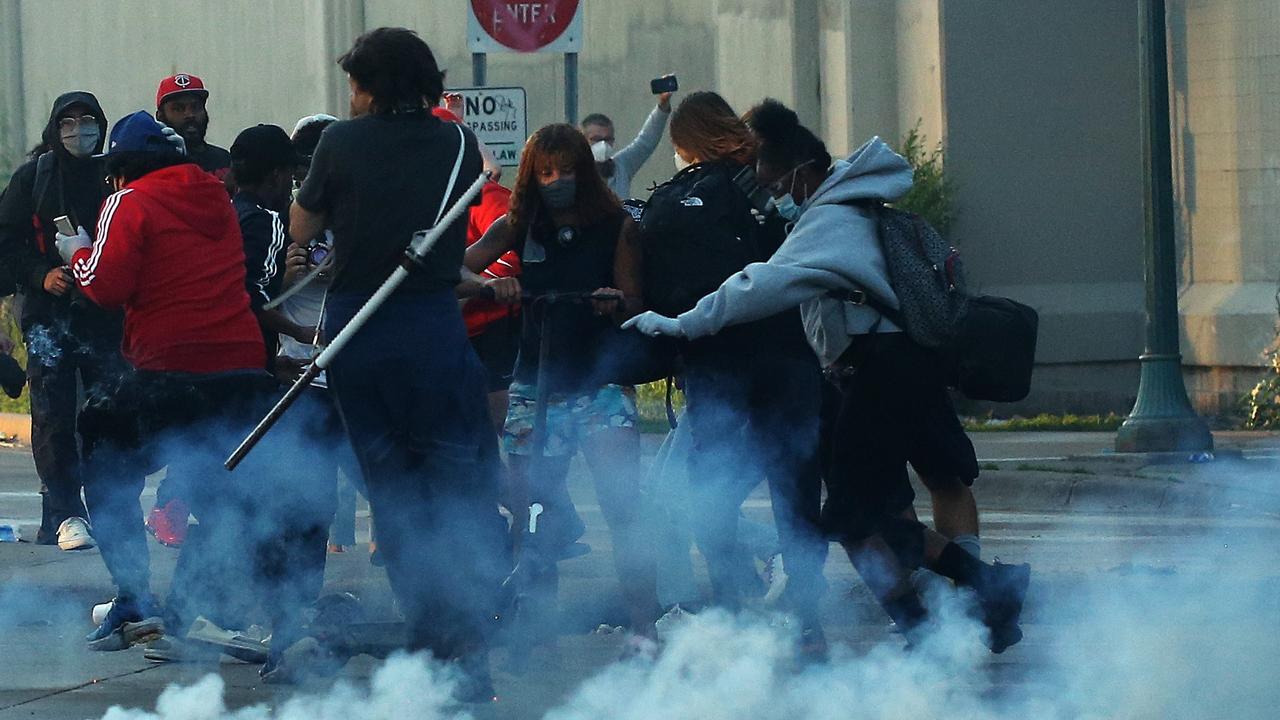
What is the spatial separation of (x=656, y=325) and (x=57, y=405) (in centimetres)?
404

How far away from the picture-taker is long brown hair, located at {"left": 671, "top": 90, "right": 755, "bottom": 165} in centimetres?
725

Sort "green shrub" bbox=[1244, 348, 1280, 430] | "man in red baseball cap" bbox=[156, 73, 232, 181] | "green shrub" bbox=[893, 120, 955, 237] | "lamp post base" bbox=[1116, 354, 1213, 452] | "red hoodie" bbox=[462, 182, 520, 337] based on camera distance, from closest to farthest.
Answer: "red hoodie" bbox=[462, 182, 520, 337] < "man in red baseball cap" bbox=[156, 73, 232, 181] < "lamp post base" bbox=[1116, 354, 1213, 452] < "green shrub" bbox=[1244, 348, 1280, 430] < "green shrub" bbox=[893, 120, 955, 237]

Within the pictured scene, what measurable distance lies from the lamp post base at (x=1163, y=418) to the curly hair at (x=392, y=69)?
7.07 metres

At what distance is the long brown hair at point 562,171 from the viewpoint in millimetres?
7082

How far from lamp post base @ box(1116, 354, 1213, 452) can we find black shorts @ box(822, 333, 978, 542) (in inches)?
231

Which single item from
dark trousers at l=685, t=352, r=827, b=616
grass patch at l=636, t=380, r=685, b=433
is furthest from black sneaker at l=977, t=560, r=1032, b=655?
grass patch at l=636, t=380, r=685, b=433

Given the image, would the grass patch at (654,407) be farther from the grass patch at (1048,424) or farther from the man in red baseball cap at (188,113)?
the man in red baseball cap at (188,113)

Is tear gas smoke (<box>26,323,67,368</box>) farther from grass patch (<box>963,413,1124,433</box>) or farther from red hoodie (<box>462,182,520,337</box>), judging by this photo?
grass patch (<box>963,413,1124,433</box>)

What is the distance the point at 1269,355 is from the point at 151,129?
948cm

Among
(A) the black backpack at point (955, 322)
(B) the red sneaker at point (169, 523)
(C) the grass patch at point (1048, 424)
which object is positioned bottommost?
(C) the grass patch at point (1048, 424)

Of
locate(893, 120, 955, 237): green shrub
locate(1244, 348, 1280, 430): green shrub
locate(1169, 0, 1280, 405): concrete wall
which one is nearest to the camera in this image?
locate(1244, 348, 1280, 430): green shrub

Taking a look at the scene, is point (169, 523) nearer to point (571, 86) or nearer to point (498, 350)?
point (498, 350)

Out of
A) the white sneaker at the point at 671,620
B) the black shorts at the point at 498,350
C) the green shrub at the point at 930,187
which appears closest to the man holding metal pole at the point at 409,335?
the white sneaker at the point at 671,620

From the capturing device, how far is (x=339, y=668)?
6.96m
